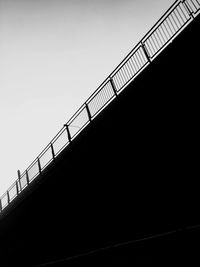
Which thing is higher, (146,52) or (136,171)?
(146,52)

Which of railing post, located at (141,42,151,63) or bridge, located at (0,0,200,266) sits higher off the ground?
railing post, located at (141,42,151,63)

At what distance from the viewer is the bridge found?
7207 millimetres

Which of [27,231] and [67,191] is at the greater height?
[67,191]

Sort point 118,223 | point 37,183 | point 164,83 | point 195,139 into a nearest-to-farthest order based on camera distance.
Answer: point 195,139
point 164,83
point 118,223
point 37,183

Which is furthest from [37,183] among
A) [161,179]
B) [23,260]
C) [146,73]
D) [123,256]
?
[146,73]

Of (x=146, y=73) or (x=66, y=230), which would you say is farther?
(x=66, y=230)

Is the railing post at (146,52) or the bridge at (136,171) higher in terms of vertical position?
the railing post at (146,52)

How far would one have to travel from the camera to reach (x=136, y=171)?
28.7 feet

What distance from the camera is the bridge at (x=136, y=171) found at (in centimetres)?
721

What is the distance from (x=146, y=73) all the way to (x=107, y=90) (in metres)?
2.06

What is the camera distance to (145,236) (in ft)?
26.9

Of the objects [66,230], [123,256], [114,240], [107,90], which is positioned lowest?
[123,256]

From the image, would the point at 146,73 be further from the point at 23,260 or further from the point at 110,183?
the point at 23,260

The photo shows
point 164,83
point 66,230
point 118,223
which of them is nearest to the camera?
point 164,83
